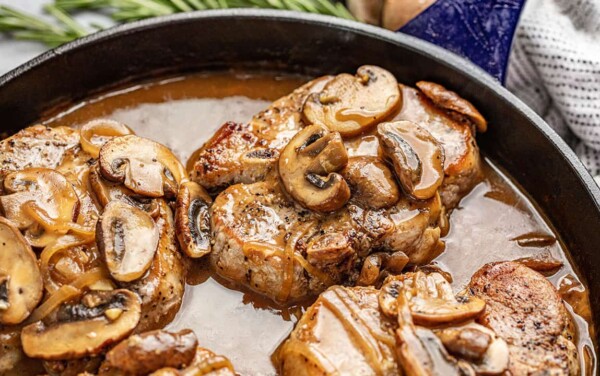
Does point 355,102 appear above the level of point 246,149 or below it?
above

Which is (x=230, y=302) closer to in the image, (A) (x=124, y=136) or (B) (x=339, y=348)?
(B) (x=339, y=348)

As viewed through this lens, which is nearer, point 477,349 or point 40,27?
point 477,349

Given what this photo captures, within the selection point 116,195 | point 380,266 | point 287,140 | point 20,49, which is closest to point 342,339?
point 380,266

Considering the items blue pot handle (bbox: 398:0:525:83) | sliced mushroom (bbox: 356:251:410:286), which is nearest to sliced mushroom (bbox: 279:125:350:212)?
sliced mushroom (bbox: 356:251:410:286)

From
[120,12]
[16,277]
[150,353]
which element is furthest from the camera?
[120,12]

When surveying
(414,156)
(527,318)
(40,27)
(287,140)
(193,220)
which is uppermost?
(414,156)

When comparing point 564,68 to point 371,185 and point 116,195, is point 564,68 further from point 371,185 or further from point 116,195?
point 116,195

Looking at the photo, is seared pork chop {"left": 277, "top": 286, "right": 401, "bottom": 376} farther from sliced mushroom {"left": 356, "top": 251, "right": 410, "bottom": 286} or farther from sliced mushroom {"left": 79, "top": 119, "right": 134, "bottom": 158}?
sliced mushroom {"left": 79, "top": 119, "right": 134, "bottom": 158}

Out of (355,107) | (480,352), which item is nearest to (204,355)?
(480,352)
